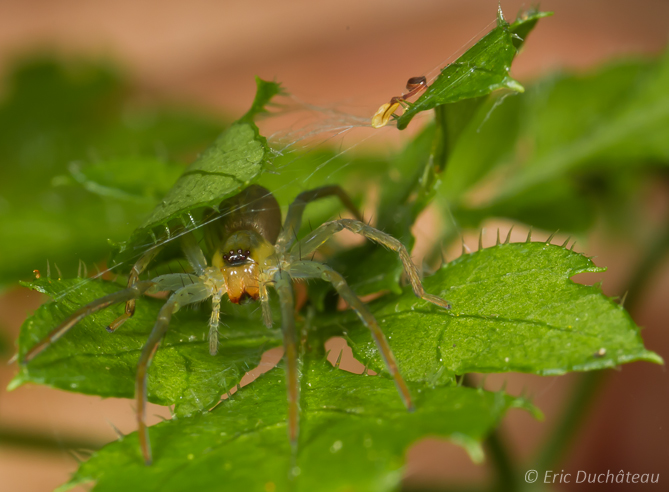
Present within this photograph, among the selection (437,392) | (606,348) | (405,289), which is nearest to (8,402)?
(405,289)

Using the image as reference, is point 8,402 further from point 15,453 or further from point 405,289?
point 405,289

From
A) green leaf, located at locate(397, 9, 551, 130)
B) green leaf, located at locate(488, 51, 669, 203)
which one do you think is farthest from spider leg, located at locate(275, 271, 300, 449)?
green leaf, located at locate(488, 51, 669, 203)

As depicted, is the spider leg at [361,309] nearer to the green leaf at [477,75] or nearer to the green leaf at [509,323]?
the green leaf at [509,323]

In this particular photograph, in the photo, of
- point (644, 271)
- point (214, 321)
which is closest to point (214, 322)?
point (214, 321)

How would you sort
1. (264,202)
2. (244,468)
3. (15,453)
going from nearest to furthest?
(244,468) < (264,202) < (15,453)

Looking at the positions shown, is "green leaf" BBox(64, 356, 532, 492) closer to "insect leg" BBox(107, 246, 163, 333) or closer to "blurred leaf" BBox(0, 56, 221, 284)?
"insect leg" BBox(107, 246, 163, 333)

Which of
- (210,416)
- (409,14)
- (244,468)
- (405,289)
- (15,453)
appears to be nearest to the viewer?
(244,468)

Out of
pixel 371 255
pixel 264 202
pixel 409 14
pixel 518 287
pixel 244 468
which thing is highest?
pixel 409 14
